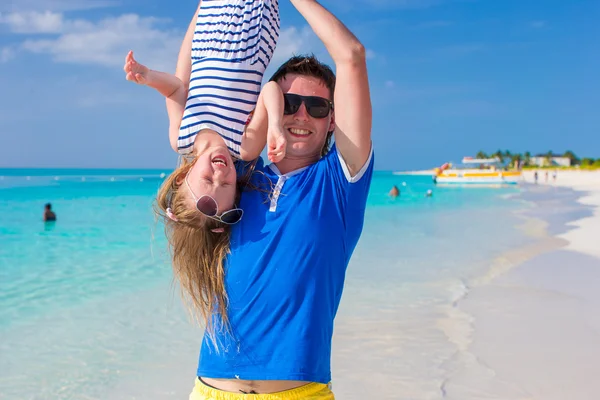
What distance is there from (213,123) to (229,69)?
23cm

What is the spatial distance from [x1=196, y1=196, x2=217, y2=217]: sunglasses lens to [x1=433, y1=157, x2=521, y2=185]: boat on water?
4561cm

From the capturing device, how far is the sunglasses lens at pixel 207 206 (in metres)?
1.89

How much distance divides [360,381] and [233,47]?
3.05 metres

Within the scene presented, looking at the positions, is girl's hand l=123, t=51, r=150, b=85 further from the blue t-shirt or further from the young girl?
the blue t-shirt

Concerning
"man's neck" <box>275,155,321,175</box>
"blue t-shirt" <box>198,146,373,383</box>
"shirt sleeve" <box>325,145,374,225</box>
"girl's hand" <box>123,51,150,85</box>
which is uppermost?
"girl's hand" <box>123,51,150,85</box>

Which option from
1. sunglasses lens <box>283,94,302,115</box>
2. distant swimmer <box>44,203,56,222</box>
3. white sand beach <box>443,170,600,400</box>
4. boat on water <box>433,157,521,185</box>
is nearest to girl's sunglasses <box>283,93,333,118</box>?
sunglasses lens <box>283,94,302,115</box>

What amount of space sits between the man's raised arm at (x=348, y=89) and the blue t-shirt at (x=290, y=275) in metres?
0.06

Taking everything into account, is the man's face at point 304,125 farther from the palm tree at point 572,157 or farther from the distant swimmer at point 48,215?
the palm tree at point 572,157

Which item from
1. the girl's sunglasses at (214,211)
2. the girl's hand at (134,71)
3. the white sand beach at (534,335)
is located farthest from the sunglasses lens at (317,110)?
the white sand beach at (534,335)

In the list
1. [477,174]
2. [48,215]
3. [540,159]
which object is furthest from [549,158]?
[48,215]

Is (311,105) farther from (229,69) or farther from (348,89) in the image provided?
(229,69)

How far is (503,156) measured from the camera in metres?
90.8

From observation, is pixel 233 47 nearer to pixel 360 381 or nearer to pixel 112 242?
pixel 360 381

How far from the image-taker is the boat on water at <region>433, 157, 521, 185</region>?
45.2m
